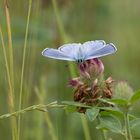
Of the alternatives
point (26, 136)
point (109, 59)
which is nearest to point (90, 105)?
point (26, 136)

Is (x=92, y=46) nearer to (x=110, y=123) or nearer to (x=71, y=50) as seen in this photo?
(x=71, y=50)

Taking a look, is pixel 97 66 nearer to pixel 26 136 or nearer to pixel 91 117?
pixel 91 117

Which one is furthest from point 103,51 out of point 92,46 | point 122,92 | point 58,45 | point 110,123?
point 58,45

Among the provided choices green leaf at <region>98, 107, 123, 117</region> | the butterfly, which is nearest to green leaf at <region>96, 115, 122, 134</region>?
green leaf at <region>98, 107, 123, 117</region>

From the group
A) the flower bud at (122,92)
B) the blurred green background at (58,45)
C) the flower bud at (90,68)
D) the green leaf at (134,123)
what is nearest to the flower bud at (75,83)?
the flower bud at (90,68)

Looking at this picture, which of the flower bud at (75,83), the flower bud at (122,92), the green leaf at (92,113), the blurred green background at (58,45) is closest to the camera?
the green leaf at (92,113)

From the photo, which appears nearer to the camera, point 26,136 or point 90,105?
point 90,105

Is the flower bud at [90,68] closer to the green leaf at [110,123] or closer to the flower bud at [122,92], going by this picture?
the green leaf at [110,123]
